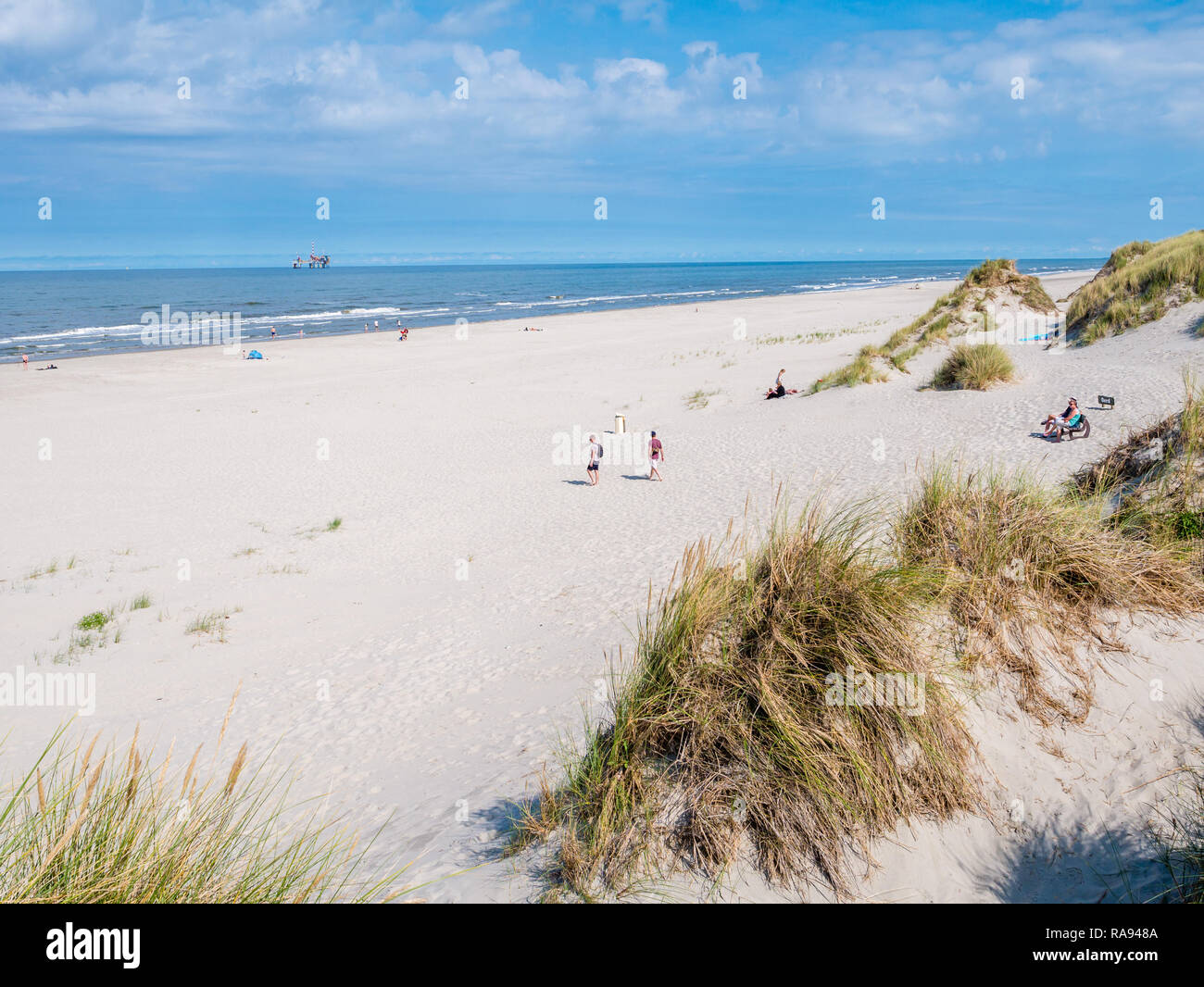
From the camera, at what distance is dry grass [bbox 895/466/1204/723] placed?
14.5 ft

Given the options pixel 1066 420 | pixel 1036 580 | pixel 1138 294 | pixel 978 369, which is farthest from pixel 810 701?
pixel 1138 294

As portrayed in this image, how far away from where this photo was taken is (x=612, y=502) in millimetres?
13570

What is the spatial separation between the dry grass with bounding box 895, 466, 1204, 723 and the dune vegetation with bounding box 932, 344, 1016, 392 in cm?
1314

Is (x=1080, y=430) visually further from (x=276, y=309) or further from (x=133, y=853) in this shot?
(x=276, y=309)

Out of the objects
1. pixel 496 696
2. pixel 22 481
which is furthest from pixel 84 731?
pixel 22 481

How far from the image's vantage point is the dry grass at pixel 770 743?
3520 mm

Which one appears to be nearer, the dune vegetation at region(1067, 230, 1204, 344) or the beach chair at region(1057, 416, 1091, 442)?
the beach chair at region(1057, 416, 1091, 442)

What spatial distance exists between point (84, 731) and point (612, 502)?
8784 mm

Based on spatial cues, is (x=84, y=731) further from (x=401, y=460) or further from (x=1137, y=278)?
(x=1137, y=278)

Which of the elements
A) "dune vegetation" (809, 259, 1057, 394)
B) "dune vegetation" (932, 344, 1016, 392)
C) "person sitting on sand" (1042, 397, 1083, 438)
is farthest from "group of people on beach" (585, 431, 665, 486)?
"dune vegetation" (809, 259, 1057, 394)

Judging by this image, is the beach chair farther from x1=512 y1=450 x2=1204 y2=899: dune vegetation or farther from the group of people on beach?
x1=512 y1=450 x2=1204 y2=899: dune vegetation

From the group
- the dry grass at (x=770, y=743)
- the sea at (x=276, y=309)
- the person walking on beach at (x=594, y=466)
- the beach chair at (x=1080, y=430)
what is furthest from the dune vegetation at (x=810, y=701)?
the sea at (x=276, y=309)
